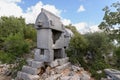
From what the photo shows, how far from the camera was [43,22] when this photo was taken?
13539 millimetres

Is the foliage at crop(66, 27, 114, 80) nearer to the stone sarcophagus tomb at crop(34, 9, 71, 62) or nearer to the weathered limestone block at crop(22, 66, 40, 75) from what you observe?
the stone sarcophagus tomb at crop(34, 9, 71, 62)

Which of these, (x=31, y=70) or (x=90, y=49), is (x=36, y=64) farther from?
(x=90, y=49)

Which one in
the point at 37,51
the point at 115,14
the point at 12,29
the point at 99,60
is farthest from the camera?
the point at 12,29

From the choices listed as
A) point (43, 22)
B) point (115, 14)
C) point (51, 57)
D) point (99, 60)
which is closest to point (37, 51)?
point (51, 57)

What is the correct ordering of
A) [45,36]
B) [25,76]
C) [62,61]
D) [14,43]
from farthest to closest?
1. [14,43]
2. [62,61]
3. [45,36]
4. [25,76]

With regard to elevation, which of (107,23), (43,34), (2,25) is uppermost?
(2,25)

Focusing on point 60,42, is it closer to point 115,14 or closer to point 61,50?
point 61,50

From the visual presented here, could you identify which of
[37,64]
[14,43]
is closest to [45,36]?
[37,64]

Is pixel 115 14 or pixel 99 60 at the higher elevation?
pixel 115 14

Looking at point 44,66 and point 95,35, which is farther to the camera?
point 95,35

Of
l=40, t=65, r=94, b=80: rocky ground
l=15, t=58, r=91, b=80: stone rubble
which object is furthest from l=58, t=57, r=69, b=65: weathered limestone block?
l=40, t=65, r=94, b=80: rocky ground

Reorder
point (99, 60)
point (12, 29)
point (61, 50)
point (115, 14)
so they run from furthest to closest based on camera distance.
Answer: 1. point (12, 29)
2. point (61, 50)
3. point (99, 60)
4. point (115, 14)


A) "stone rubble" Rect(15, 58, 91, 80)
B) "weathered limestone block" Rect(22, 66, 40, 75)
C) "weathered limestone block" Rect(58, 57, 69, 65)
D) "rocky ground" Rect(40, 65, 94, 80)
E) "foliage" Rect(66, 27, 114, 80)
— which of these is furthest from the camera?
"foliage" Rect(66, 27, 114, 80)

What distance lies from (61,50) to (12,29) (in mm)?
14165
